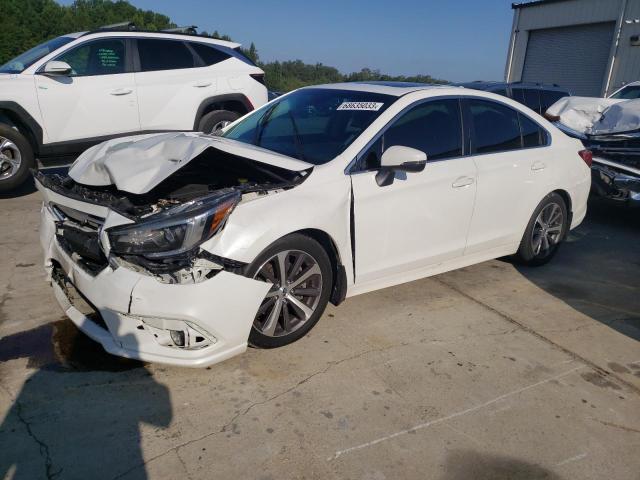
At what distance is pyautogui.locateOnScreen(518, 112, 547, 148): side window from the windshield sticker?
159 cm

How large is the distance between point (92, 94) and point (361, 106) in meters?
4.21

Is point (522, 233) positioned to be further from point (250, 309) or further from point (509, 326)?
point (250, 309)

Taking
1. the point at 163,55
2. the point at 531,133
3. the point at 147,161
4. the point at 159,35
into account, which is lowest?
the point at 147,161

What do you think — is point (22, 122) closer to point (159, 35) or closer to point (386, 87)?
point (159, 35)

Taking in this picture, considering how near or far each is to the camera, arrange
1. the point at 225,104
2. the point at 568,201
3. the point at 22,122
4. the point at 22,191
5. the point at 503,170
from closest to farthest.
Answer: the point at 503,170
the point at 568,201
the point at 22,122
the point at 22,191
the point at 225,104

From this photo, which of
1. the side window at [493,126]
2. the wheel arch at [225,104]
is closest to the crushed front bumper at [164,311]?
the side window at [493,126]

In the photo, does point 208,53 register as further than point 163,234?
Yes

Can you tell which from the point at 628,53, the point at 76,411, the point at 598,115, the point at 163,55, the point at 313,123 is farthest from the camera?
the point at 628,53

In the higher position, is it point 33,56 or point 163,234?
point 33,56

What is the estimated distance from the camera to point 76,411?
2.61 metres

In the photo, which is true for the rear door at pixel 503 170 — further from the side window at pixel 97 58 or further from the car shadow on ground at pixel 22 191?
the car shadow on ground at pixel 22 191

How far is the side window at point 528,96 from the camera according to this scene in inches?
359

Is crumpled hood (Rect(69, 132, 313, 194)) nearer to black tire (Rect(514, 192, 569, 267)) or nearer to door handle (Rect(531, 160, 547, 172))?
door handle (Rect(531, 160, 547, 172))

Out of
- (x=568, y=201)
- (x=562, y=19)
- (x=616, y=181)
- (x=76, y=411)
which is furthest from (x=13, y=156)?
(x=562, y=19)
